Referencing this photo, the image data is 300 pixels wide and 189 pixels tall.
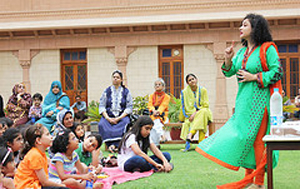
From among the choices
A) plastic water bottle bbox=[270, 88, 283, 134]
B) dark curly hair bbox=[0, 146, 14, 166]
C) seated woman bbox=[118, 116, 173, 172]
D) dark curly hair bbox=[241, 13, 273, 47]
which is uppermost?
dark curly hair bbox=[241, 13, 273, 47]

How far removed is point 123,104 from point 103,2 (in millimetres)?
7289

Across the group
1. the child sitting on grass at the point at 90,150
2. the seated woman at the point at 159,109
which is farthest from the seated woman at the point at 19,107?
the child sitting on grass at the point at 90,150

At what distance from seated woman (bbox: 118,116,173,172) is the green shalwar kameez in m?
1.56

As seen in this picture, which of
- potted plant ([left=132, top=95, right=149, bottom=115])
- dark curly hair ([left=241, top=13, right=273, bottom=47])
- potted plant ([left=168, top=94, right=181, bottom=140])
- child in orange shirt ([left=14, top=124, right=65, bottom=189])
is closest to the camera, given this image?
child in orange shirt ([left=14, top=124, right=65, bottom=189])

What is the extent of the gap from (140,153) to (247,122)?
1.91 metres

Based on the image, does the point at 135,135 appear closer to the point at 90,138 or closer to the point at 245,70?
the point at 90,138

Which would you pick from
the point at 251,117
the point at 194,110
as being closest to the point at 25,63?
the point at 194,110

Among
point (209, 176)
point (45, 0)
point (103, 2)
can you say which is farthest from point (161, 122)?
point (45, 0)

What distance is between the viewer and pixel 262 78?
3682mm

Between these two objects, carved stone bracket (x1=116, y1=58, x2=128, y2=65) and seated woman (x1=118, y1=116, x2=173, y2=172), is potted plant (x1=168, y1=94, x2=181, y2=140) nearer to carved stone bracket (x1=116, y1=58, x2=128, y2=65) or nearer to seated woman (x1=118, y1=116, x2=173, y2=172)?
carved stone bracket (x1=116, y1=58, x2=128, y2=65)

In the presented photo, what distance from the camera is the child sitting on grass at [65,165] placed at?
13.4ft

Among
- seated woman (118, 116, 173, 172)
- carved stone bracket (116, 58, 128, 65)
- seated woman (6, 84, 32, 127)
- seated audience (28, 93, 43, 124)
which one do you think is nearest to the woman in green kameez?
seated woman (118, 116, 173, 172)

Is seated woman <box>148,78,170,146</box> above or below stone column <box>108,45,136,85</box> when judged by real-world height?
below

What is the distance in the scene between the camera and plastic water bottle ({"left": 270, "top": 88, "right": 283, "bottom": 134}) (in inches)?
133
